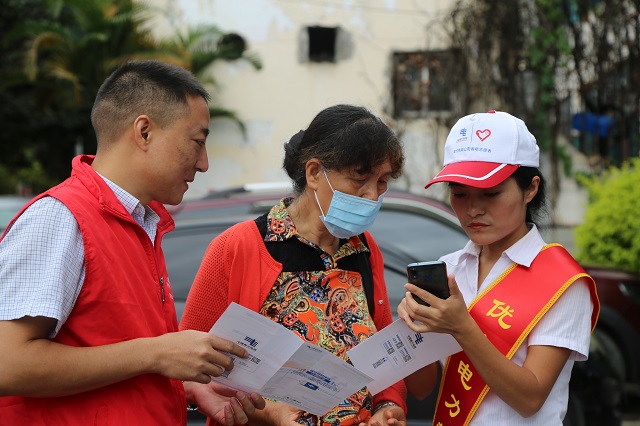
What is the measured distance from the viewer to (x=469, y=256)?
2611 millimetres

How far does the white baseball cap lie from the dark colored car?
87.5 inches

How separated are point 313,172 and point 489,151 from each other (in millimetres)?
609

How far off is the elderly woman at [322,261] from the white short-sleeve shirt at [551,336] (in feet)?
1.14

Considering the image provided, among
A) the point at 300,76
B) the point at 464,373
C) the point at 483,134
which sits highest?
the point at 300,76

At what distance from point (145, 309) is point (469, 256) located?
1047mm

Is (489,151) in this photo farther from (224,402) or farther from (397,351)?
(224,402)

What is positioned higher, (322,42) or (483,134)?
(322,42)

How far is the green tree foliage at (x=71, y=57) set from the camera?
1452cm

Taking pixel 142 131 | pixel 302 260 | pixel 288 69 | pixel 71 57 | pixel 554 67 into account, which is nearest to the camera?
pixel 142 131

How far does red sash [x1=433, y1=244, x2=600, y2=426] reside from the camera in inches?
90.3

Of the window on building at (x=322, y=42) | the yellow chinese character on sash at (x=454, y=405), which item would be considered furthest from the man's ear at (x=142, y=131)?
the window on building at (x=322, y=42)

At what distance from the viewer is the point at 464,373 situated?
2.43 metres

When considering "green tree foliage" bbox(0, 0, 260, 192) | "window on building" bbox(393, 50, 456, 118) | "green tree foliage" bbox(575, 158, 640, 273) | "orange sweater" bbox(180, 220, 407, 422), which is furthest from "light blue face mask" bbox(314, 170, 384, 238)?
"green tree foliage" bbox(0, 0, 260, 192)

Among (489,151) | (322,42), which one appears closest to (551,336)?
(489,151)
